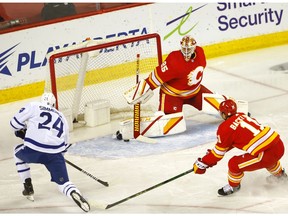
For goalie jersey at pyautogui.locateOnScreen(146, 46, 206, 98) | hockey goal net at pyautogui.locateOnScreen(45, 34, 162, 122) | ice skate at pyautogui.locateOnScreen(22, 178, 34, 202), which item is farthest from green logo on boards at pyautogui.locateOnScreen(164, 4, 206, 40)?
ice skate at pyautogui.locateOnScreen(22, 178, 34, 202)

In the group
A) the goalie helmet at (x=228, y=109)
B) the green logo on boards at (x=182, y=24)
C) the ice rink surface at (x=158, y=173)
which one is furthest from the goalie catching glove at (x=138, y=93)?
the green logo on boards at (x=182, y=24)

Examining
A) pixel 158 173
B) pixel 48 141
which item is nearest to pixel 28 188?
pixel 48 141

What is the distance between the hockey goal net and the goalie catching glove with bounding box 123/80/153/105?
40 centimetres

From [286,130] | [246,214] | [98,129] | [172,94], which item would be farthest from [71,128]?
[246,214]

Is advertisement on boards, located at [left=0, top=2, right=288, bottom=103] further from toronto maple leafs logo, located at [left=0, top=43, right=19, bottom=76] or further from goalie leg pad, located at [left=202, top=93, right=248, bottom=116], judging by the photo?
goalie leg pad, located at [left=202, top=93, right=248, bottom=116]

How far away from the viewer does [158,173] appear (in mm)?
6070

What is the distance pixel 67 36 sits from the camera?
7836 millimetres

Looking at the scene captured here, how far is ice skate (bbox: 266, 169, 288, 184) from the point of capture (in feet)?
18.6

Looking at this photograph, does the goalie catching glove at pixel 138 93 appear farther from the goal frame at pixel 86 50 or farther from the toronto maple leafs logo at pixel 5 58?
the toronto maple leafs logo at pixel 5 58

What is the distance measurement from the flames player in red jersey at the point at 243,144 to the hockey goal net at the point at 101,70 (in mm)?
1656

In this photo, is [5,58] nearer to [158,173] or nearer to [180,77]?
[180,77]

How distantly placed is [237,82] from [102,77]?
4.23ft

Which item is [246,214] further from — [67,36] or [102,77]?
[67,36]

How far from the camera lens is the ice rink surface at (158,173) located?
18.1 ft
